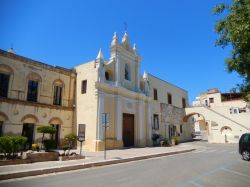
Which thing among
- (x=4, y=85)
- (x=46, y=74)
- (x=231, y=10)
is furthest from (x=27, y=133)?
(x=231, y=10)

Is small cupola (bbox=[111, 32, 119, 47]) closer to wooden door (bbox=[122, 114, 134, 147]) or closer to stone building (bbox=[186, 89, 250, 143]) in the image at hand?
wooden door (bbox=[122, 114, 134, 147])

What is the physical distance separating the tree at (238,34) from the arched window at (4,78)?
1611cm

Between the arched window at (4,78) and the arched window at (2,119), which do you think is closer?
the arched window at (2,119)

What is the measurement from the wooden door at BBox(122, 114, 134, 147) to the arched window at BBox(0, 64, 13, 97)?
1168cm

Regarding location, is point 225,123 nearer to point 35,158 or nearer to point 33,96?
point 33,96

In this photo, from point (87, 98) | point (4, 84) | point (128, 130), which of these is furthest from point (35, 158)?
point (128, 130)

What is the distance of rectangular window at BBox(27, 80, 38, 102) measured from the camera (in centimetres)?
1914

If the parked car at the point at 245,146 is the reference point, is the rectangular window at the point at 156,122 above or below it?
above

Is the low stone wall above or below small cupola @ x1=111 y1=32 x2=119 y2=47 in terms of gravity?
below

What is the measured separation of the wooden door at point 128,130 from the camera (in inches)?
906

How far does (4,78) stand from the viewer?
17609 millimetres

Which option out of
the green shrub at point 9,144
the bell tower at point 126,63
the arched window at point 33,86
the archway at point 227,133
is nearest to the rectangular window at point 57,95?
the arched window at point 33,86

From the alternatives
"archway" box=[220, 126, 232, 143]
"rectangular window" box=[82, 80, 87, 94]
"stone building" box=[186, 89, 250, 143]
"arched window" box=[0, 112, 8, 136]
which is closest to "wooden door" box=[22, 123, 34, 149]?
"arched window" box=[0, 112, 8, 136]

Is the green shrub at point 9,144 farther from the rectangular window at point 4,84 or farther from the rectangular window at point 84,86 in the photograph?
the rectangular window at point 84,86
